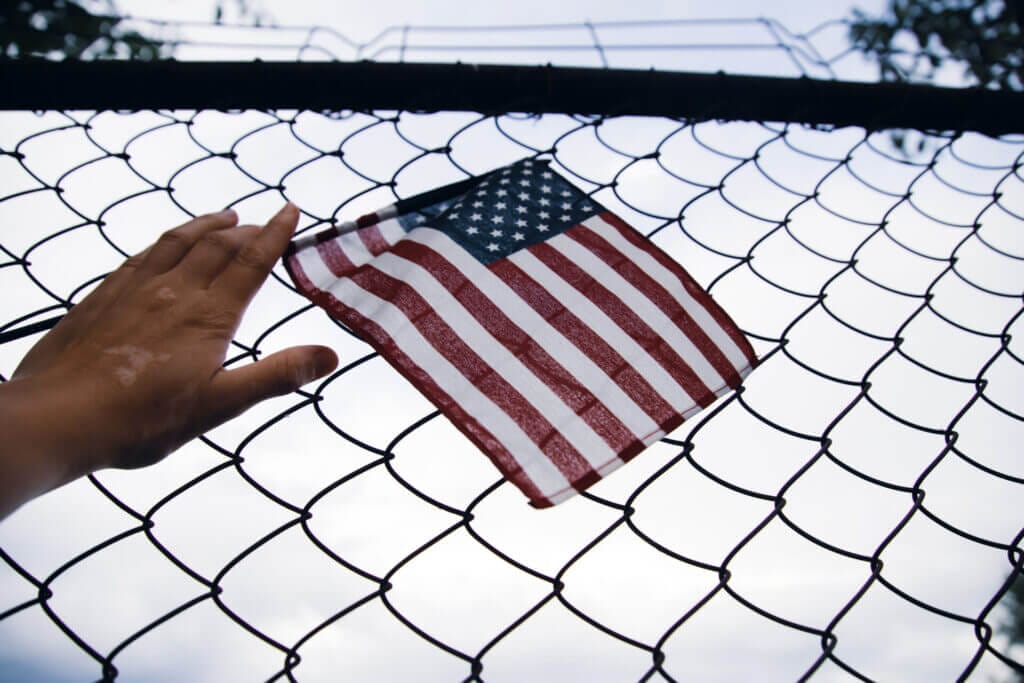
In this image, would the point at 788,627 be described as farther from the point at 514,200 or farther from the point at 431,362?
the point at 514,200

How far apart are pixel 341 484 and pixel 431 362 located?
0.26 m

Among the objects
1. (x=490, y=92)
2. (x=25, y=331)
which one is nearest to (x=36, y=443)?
(x=25, y=331)

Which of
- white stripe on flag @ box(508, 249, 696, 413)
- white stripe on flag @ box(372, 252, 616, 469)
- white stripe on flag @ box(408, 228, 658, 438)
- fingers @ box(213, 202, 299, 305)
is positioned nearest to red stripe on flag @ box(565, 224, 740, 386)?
white stripe on flag @ box(508, 249, 696, 413)

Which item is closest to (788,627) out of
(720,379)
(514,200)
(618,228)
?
(720,379)

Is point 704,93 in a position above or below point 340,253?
above

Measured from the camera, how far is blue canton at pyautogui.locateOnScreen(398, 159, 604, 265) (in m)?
1.61

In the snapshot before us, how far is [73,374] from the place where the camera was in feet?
3.12

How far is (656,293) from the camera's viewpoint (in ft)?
5.18

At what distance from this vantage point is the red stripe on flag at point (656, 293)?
1.49 metres

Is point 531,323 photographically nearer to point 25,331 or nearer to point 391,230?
point 391,230

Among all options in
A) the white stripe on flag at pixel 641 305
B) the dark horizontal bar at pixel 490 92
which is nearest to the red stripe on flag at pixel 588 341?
the white stripe on flag at pixel 641 305

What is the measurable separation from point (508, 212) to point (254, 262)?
685 mm

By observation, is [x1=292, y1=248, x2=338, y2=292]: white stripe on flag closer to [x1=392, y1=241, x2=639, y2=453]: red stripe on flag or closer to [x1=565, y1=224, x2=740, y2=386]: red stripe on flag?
[x1=392, y1=241, x2=639, y2=453]: red stripe on flag

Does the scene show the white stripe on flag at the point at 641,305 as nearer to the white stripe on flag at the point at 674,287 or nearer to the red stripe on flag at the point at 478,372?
the white stripe on flag at the point at 674,287
